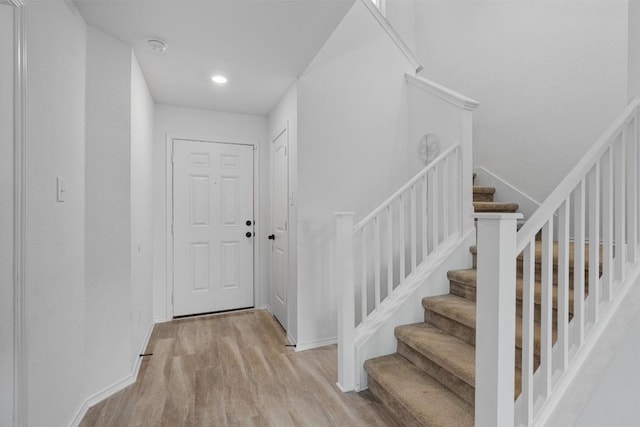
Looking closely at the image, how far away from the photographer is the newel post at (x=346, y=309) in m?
2.07

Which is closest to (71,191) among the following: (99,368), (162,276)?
(99,368)

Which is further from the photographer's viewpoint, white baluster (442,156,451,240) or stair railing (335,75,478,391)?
white baluster (442,156,451,240)

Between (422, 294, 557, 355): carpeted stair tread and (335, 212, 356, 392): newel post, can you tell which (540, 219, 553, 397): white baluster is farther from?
(335, 212, 356, 392): newel post

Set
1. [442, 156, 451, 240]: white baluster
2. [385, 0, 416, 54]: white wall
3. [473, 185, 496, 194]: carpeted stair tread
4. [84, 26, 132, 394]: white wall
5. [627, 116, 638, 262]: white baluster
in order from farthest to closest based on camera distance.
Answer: [385, 0, 416, 54]: white wall < [473, 185, 496, 194]: carpeted stair tread < [442, 156, 451, 240]: white baluster < [84, 26, 132, 394]: white wall < [627, 116, 638, 262]: white baluster

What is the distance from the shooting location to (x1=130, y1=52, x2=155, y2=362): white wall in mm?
2271

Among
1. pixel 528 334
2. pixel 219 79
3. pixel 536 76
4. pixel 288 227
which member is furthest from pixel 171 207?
pixel 536 76

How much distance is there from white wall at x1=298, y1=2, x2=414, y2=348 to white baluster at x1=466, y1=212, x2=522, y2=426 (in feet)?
5.72

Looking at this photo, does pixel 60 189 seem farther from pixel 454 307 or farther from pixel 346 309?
pixel 454 307

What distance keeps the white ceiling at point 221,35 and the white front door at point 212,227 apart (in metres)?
0.78

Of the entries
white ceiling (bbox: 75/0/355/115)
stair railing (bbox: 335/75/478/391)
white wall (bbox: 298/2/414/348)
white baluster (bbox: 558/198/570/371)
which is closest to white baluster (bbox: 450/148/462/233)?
stair railing (bbox: 335/75/478/391)

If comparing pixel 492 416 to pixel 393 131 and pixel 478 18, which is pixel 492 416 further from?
pixel 478 18

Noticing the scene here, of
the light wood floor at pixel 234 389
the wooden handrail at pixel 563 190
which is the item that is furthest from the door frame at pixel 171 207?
the wooden handrail at pixel 563 190

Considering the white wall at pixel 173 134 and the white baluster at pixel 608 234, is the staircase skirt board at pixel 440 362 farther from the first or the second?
the white wall at pixel 173 134

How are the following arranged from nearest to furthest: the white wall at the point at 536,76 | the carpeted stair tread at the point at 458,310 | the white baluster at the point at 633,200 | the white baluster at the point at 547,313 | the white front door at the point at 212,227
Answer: the white baluster at the point at 547,313 → the white baluster at the point at 633,200 → the carpeted stair tread at the point at 458,310 → the white wall at the point at 536,76 → the white front door at the point at 212,227
